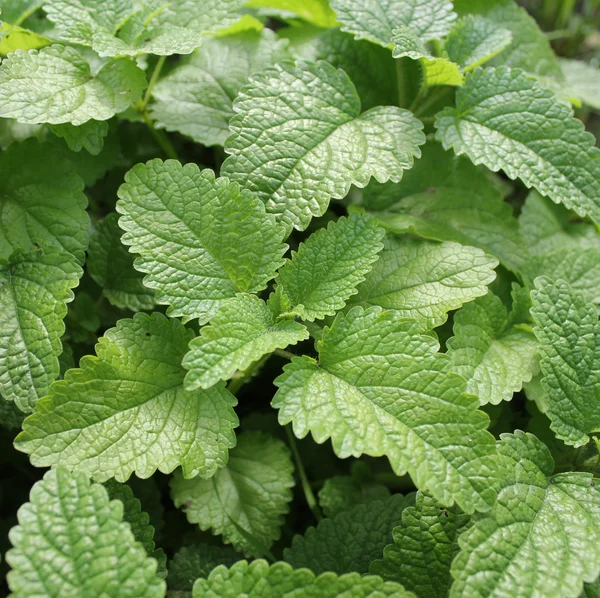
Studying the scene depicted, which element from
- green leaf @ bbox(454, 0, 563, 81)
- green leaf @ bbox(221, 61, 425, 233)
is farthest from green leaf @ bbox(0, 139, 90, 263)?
green leaf @ bbox(454, 0, 563, 81)

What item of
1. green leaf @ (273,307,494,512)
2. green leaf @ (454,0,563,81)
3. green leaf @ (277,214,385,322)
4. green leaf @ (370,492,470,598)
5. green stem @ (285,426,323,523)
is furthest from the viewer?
green leaf @ (454,0,563,81)

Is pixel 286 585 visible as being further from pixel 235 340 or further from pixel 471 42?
pixel 471 42

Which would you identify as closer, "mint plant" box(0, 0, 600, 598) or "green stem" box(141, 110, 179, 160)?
"mint plant" box(0, 0, 600, 598)

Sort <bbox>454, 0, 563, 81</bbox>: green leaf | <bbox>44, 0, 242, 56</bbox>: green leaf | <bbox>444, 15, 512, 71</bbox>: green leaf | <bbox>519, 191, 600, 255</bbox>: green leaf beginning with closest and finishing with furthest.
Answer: <bbox>44, 0, 242, 56</bbox>: green leaf < <bbox>444, 15, 512, 71</bbox>: green leaf < <bbox>519, 191, 600, 255</bbox>: green leaf < <bbox>454, 0, 563, 81</bbox>: green leaf

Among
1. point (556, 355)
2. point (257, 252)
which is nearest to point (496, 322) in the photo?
point (556, 355)

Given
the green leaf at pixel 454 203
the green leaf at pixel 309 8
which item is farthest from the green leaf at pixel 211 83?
the green leaf at pixel 454 203

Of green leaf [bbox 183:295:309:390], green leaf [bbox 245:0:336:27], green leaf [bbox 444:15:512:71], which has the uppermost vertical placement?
green leaf [bbox 444:15:512:71]

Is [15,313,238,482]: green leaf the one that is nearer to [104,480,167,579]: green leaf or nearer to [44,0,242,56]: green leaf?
[104,480,167,579]: green leaf

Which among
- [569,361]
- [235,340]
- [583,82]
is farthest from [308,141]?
[583,82]

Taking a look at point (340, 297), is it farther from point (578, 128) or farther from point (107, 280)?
point (578, 128)
